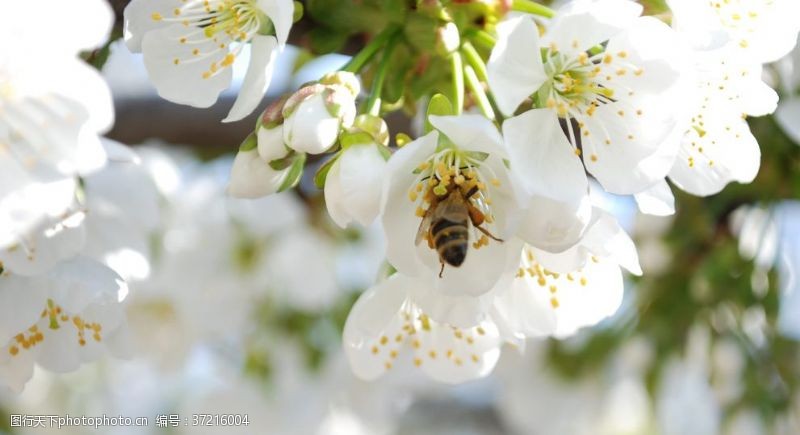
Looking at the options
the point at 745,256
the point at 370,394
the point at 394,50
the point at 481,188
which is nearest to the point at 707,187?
the point at 481,188

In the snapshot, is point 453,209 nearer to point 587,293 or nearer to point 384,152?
point 384,152

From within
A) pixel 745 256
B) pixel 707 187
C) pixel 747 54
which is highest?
pixel 747 54

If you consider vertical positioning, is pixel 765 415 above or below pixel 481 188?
below

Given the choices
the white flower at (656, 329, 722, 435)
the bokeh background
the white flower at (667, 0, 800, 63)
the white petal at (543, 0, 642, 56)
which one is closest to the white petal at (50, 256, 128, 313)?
the white petal at (543, 0, 642, 56)

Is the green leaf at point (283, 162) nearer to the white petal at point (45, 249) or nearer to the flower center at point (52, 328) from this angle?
the white petal at point (45, 249)

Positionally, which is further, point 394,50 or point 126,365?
point 126,365

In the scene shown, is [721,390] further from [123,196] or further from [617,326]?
[123,196]

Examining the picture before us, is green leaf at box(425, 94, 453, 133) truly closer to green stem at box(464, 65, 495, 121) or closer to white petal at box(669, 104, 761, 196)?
green stem at box(464, 65, 495, 121)
